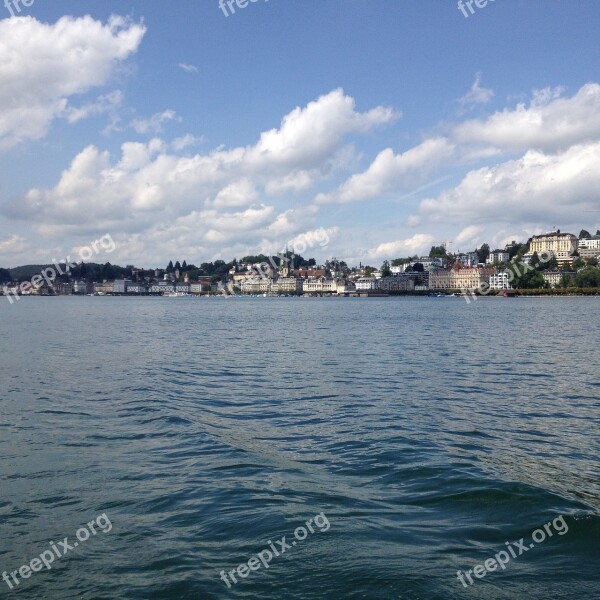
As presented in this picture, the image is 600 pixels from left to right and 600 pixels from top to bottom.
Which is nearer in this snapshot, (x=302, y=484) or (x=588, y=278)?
(x=302, y=484)

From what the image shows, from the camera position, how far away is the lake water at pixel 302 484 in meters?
7.68

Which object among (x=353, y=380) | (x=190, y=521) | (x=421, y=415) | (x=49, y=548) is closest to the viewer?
(x=49, y=548)

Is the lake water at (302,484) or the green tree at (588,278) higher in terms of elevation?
the green tree at (588,278)

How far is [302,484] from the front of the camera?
11016 millimetres

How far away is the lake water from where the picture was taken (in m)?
7.68

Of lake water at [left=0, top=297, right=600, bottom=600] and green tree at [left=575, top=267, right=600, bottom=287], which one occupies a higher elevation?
green tree at [left=575, top=267, right=600, bottom=287]

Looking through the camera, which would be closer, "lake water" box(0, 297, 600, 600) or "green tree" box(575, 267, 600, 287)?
"lake water" box(0, 297, 600, 600)

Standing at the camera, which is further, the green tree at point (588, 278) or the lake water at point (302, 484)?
the green tree at point (588, 278)

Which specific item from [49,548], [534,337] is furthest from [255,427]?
[534,337]

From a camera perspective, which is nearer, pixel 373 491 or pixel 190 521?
pixel 190 521

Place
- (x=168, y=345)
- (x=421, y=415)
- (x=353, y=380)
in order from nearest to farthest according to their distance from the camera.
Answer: (x=421, y=415), (x=353, y=380), (x=168, y=345)

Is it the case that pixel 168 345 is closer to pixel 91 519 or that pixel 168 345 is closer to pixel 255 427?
pixel 255 427

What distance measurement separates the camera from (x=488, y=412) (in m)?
17.5

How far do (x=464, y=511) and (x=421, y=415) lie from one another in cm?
722
